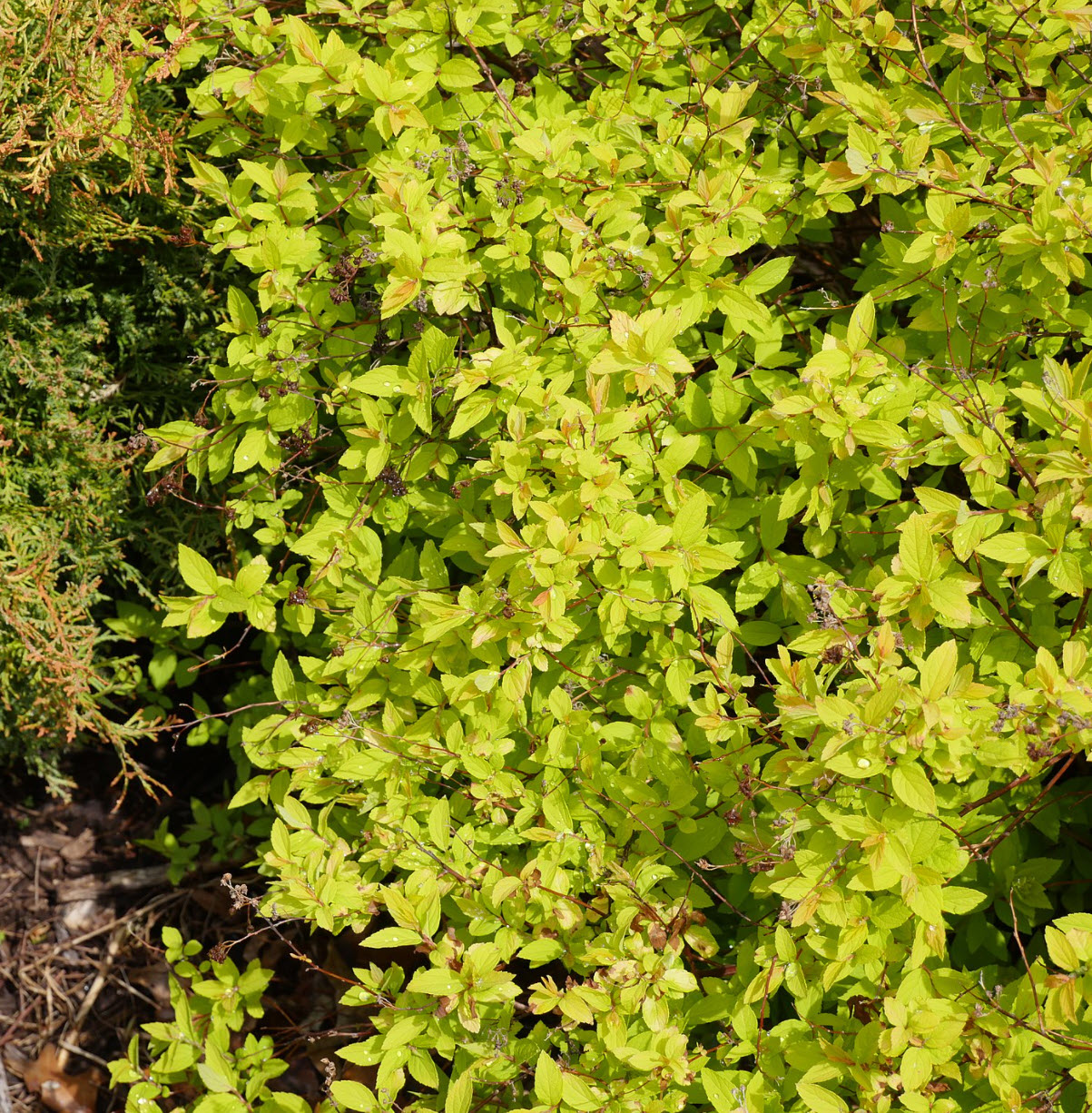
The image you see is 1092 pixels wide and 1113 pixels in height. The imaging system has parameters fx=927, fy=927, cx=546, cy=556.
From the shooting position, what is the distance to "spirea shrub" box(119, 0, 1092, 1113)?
1.66 meters

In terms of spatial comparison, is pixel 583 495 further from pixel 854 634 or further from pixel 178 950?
pixel 178 950

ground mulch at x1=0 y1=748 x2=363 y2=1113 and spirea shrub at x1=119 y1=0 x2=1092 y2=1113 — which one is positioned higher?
spirea shrub at x1=119 y1=0 x2=1092 y2=1113

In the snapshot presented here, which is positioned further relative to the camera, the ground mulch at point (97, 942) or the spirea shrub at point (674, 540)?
the ground mulch at point (97, 942)

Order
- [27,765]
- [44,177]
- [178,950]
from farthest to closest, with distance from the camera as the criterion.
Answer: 1. [27,765]
2. [178,950]
3. [44,177]

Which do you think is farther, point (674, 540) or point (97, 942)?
point (97, 942)

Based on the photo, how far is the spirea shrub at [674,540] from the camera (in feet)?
5.45

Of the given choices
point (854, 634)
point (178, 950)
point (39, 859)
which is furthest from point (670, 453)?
point (39, 859)

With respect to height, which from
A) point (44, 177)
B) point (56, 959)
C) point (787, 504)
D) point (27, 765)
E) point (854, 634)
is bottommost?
point (56, 959)

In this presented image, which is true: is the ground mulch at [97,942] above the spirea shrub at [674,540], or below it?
below

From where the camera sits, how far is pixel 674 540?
1820mm

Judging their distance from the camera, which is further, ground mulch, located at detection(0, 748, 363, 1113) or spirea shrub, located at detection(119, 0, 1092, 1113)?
ground mulch, located at detection(0, 748, 363, 1113)

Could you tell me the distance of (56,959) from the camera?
3303 mm

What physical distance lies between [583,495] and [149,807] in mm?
2549

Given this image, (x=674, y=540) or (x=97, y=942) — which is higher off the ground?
(x=674, y=540)
